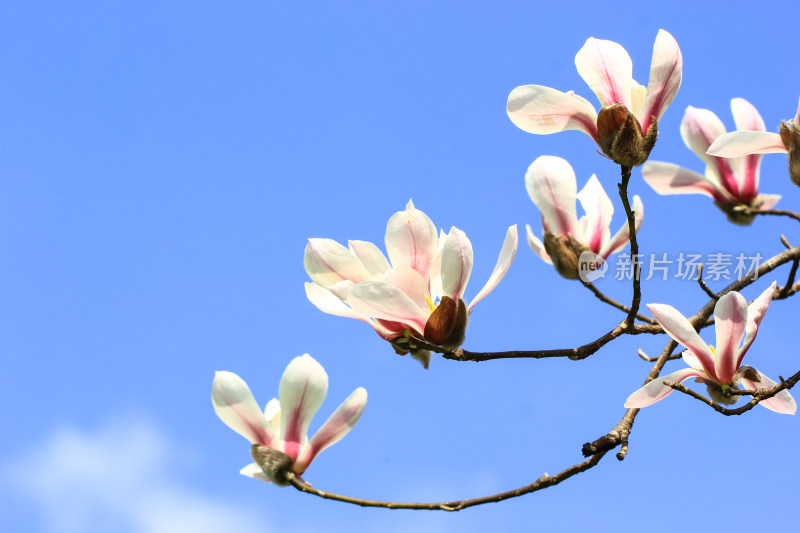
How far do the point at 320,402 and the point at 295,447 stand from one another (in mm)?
85

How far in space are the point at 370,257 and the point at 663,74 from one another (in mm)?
553

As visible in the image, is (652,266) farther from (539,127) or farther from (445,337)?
(445,337)

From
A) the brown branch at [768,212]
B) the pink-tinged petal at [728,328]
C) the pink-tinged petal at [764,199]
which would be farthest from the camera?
the pink-tinged petal at [764,199]

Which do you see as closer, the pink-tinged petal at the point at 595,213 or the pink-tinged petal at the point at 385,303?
the pink-tinged petal at the point at 385,303

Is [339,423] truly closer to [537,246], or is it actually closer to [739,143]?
[537,246]

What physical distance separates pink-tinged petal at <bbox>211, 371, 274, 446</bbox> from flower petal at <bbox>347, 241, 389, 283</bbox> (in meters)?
0.27

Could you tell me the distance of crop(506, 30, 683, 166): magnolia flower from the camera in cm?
132

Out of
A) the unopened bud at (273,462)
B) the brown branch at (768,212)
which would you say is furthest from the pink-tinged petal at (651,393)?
the brown branch at (768,212)

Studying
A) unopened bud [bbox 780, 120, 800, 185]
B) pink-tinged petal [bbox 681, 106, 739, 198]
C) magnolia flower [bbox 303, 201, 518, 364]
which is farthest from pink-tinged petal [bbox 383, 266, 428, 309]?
pink-tinged petal [bbox 681, 106, 739, 198]

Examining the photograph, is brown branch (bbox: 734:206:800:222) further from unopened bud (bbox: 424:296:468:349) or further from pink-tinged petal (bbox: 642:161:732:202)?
unopened bud (bbox: 424:296:468:349)

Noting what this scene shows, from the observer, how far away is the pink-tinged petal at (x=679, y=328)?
4.19 feet

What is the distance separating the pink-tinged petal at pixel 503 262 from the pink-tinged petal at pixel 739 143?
1.11 feet

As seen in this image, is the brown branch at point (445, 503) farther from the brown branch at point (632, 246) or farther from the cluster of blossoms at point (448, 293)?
the brown branch at point (632, 246)

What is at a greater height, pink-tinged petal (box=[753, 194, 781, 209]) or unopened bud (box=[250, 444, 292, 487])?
pink-tinged petal (box=[753, 194, 781, 209])
